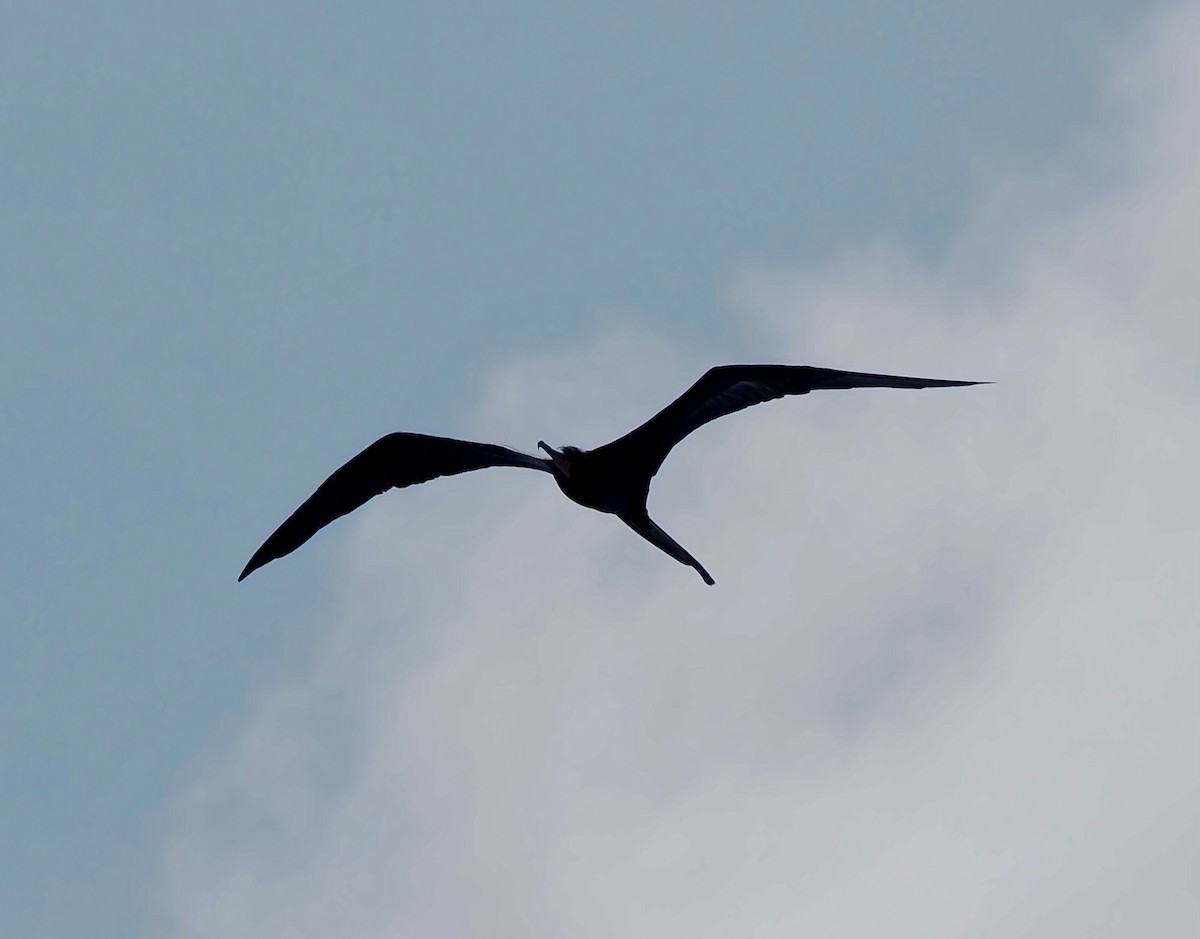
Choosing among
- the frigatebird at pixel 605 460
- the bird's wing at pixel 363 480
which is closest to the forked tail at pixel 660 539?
the frigatebird at pixel 605 460

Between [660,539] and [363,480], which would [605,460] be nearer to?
[660,539]

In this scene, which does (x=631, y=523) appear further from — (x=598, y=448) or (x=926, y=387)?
(x=926, y=387)

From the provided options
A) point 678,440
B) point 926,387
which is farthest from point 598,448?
point 926,387

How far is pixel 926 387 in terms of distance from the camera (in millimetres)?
15906

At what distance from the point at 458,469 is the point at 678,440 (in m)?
2.39

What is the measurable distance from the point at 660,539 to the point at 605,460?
1.05m

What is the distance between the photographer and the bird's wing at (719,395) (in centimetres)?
1645

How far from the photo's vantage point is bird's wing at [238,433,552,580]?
60.0 feet

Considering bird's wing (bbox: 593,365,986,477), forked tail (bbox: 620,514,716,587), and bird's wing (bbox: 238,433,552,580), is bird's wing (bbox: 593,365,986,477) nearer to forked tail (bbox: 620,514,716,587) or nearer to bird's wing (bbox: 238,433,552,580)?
forked tail (bbox: 620,514,716,587)

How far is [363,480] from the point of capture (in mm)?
18516

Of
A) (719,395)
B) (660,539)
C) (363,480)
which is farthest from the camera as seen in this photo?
(363,480)

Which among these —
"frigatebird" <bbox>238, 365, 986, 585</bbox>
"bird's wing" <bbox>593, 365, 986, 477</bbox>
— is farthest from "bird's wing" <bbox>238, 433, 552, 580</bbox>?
"bird's wing" <bbox>593, 365, 986, 477</bbox>

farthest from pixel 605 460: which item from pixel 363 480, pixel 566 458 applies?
pixel 363 480

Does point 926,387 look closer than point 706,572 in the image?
Yes
